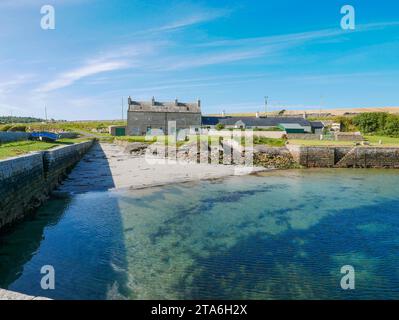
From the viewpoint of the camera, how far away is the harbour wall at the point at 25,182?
12.4 meters

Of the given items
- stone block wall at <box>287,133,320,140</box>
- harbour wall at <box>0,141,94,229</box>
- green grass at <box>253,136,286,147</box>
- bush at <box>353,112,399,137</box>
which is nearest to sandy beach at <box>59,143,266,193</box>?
harbour wall at <box>0,141,94,229</box>

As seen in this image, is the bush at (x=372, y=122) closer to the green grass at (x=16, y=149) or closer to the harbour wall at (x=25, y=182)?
the green grass at (x=16, y=149)

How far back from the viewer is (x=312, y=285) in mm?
8812

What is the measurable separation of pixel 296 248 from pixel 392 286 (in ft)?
10.8

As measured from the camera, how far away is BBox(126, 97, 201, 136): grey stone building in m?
70.9

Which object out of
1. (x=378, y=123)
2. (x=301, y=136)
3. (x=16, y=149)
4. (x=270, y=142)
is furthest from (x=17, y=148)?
(x=378, y=123)

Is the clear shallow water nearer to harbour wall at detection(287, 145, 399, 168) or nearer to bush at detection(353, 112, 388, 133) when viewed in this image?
harbour wall at detection(287, 145, 399, 168)

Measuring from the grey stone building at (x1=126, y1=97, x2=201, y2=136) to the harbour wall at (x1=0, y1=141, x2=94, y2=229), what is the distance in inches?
1940

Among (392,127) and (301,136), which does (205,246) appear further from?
(392,127)

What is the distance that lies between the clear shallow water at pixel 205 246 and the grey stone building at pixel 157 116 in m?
52.2

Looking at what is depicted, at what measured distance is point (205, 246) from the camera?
458 inches

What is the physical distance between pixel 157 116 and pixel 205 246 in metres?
62.3

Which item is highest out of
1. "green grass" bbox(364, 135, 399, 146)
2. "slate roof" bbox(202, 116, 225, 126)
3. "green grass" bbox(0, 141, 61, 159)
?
"slate roof" bbox(202, 116, 225, 126)
